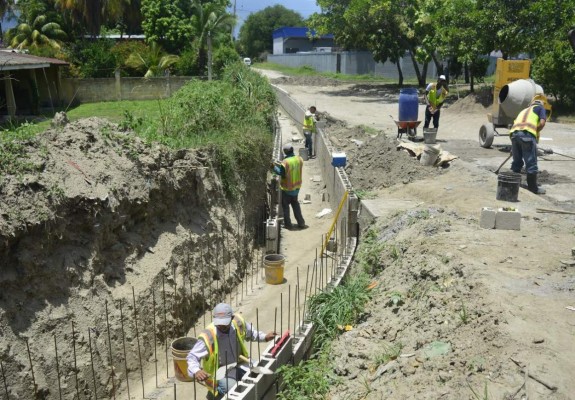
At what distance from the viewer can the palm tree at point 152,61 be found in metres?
31.1

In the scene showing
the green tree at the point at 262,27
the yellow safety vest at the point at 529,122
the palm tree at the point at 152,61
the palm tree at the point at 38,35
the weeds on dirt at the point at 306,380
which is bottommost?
the weeds on dirt at the point at 306,380

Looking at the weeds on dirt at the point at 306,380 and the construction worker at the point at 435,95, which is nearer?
the weeds on dirt at the point at 306,380

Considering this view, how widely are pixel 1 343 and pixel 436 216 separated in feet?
18.7

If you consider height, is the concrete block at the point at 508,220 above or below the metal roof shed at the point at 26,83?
below

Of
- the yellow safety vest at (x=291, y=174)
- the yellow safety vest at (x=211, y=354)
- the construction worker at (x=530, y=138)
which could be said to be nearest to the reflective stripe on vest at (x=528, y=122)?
the construction worker at (x=530, y=138)

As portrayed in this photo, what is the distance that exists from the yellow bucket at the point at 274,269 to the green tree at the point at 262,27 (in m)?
74.0

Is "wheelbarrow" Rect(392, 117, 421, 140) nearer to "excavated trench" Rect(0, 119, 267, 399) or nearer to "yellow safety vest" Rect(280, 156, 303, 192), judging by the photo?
"yellow safety vest" Rect(280, 156, 303, 192)

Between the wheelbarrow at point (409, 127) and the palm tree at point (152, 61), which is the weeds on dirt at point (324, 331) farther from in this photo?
the palm tree at point (152, 61)

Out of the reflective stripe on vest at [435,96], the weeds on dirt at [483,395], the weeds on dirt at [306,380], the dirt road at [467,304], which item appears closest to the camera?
the weeds on dirt at [483,395]

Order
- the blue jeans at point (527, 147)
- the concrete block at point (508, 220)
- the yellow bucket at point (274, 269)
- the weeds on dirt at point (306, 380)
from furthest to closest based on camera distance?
the blue jeans at point (527, 147), the yellow bucket at point (274, 269), the concrete block at point (508, 220), the weeds on dirt at point (306, 380)

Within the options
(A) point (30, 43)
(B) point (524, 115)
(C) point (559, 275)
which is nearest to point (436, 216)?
(C) point (559, 275)

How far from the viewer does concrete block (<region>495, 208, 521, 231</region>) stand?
727cm

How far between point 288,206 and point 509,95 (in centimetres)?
577

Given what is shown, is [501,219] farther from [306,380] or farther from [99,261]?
[99,261]
